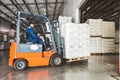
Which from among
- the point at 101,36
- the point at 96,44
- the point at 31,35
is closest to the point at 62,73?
the point at 31,35

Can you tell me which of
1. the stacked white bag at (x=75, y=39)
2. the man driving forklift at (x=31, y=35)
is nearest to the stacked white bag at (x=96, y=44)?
the stacked white bag at (x=75, y=39)

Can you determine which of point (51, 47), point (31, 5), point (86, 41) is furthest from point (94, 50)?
point (31, 5)

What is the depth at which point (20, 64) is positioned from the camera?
6.87 meters

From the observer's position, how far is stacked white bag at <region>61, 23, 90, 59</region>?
7664 mm

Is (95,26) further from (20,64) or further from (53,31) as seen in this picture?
(20,64)

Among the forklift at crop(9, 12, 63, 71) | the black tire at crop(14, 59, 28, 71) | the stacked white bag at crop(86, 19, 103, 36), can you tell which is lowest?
the black tire at crop(14, 59, 28, 71)

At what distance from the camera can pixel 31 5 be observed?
50.9 feet

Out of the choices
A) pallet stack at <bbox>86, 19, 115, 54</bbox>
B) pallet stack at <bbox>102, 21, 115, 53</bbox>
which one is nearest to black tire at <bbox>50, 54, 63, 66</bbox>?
pallet stack at <bbox>86, 19, 115, 54</bbox>

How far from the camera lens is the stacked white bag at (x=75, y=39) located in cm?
766

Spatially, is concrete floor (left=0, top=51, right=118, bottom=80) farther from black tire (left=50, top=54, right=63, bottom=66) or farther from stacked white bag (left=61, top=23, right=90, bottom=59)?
stacked white bag (left=61, top=23, right=90, bottom=59)

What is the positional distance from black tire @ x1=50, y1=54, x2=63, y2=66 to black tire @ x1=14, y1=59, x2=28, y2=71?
1.04 metres

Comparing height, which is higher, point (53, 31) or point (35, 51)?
point (53, 31)

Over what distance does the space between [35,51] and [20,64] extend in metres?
0.73

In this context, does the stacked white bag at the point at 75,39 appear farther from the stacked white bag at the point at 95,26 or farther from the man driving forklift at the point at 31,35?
the stacked white bag at the point at 95,26
